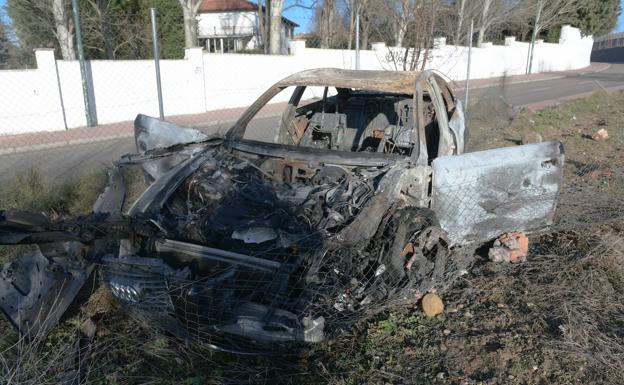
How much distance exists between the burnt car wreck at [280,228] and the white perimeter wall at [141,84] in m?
5.98

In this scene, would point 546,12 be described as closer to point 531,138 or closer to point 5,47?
point 531,138

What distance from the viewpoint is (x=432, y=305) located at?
3.48 m

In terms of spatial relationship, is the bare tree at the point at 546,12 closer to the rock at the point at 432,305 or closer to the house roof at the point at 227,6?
the house roof at the point at 227,6

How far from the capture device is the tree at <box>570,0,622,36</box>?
42.6 m

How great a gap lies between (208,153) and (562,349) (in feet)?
10.3

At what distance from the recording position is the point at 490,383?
273 cm

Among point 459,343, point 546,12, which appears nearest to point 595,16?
point 546,12

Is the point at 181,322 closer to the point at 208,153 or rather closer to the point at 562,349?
the point at 208,153

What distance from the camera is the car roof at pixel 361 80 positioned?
414cm

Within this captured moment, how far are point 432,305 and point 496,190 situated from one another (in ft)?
4.18

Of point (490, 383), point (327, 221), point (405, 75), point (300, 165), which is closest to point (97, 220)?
point (327, 221)

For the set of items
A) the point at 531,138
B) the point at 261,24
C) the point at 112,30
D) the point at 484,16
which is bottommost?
the point at 531,138

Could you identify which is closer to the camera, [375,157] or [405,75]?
[375,157]

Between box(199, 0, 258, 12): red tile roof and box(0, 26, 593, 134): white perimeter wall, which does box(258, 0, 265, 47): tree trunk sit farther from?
box(0, 26, 593, 134): white perimeter wall
